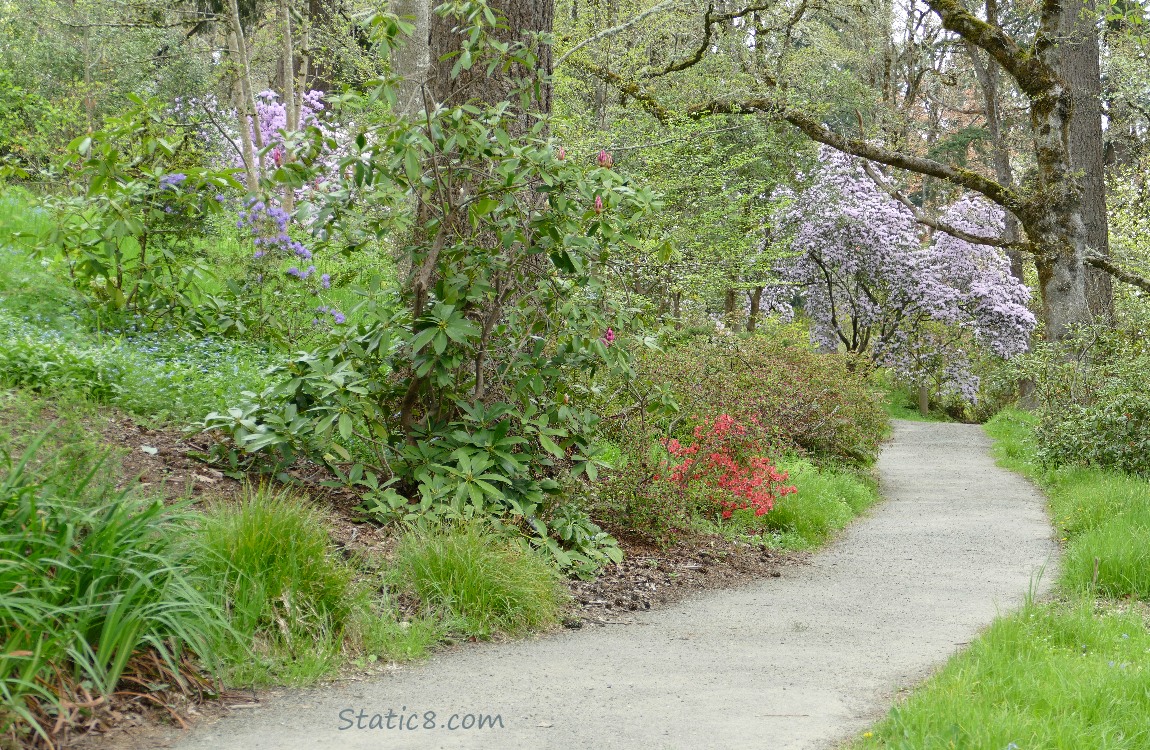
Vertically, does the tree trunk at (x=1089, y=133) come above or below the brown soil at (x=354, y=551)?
above

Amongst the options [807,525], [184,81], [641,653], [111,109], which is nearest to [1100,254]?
[807,525]

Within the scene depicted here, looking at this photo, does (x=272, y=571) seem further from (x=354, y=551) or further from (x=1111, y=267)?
(x=1111, y=267)

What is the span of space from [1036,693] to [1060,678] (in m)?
0.18

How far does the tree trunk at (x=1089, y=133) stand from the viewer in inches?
508

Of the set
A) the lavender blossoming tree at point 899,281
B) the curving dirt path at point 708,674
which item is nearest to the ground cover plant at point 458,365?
the curving dirt path at point 708,674

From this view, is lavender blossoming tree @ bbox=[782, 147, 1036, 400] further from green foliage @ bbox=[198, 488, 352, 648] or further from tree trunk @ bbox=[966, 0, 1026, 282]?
green foliage @ bbox=[198, 488, 352, 648]

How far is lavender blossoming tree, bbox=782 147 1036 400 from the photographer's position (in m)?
21.2

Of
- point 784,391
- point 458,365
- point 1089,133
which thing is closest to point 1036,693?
point 458,365

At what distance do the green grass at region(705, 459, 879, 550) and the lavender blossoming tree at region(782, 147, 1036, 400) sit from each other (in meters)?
11.9

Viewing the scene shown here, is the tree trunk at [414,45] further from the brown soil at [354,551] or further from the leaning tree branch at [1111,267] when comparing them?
the leaning tree branch at [1111,267]

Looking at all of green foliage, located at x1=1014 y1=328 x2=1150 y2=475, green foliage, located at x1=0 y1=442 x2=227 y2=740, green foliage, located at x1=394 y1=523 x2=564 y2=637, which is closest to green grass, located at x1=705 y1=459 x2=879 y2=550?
green foliage, located at x1=1014 y1=328 x2=1150 y2=475

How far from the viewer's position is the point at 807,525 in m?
8.20

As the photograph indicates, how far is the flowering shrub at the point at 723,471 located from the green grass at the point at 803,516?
0.46 feet

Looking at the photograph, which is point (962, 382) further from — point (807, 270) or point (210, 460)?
point (210, 460)
